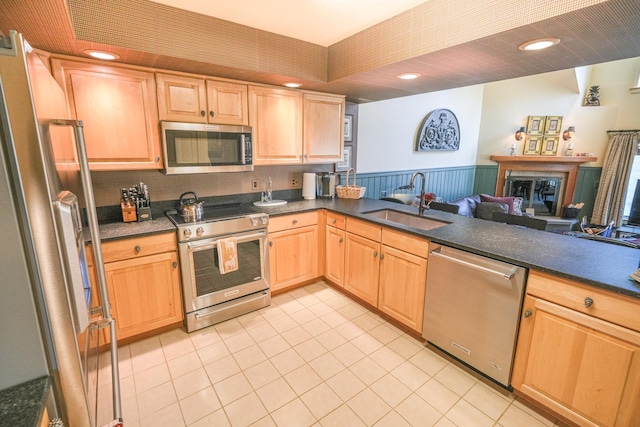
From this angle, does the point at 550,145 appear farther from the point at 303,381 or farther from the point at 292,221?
the point at 303,381

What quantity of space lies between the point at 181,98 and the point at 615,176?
6.92 meters

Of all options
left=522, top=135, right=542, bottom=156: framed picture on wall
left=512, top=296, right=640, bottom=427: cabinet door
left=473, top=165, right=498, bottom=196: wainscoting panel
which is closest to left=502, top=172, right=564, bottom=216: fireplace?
left=473, top=165, right=498, bottom=196: wainscoting panel

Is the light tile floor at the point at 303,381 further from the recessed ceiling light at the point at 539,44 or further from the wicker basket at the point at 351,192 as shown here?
the recessed ceiling light at the point at 539,44

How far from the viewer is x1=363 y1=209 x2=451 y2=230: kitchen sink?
2.63 meters

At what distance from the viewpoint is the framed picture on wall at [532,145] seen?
19.5ft

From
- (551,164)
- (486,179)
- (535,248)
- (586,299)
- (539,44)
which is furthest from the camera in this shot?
(486,179)

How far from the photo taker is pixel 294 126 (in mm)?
2988

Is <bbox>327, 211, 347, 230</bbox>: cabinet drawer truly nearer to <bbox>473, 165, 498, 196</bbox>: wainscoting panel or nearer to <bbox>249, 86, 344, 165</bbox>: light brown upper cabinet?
<bbox>249, 86, 344, 165</bbox>: light brown upper cabinet

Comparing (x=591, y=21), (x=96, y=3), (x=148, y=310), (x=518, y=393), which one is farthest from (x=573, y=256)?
(x=96, y=3)

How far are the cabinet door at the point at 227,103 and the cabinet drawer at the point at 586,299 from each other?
243cm

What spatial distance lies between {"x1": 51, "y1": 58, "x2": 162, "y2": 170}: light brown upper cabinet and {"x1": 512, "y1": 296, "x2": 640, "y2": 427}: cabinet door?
2752 mm

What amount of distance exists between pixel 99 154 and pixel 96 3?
0.93m

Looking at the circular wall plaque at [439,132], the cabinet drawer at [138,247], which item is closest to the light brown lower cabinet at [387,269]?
the cabinet drawer at [138,247]

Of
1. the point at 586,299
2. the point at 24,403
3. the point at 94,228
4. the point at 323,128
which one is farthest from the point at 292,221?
the point at 24,403
